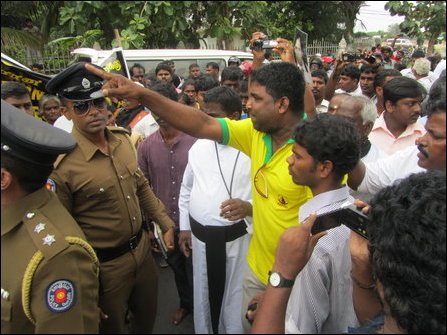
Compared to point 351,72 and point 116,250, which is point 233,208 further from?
point 351,72

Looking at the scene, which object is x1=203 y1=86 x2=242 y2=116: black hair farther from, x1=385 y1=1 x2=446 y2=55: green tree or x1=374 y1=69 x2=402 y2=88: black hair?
x1=385 y1=1 x2=446 y2=55: green tree

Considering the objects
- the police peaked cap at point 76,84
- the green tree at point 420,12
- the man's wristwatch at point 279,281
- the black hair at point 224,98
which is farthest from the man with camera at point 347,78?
the man's wristwatch at point 279,281

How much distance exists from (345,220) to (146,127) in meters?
3.12

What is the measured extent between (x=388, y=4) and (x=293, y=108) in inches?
129

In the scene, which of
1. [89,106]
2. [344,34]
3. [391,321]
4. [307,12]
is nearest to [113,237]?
[89,106]

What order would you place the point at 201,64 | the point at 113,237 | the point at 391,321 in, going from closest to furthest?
1. the point at 391,321
2. the point at 113,237
3. the point at 201,64

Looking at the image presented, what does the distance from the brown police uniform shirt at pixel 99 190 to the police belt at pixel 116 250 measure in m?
0.02

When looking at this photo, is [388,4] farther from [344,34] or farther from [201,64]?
[344,34]

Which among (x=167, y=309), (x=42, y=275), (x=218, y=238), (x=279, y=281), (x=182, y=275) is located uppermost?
(x=42, y=275)

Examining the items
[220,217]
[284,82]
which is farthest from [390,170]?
[220,217]

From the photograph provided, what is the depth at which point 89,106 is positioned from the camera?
1976mm

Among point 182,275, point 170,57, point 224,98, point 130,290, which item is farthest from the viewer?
point 170,57

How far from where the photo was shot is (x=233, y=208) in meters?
2.10

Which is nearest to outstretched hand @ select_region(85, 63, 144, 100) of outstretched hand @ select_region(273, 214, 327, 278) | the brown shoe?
outstretched hand @ select_region(273, 214, 327, 278)
